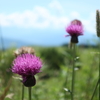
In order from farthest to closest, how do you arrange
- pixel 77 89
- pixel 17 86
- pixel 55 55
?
pixel 55 55
pixel 77 89
pixel 17 86

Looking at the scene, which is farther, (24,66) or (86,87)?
(86,87)

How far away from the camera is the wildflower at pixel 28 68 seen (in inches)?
35.8

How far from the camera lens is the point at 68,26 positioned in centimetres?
140

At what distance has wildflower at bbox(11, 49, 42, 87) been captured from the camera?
908mm

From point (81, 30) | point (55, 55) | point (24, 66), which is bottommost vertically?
point (55, 55)

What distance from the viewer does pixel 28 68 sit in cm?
93

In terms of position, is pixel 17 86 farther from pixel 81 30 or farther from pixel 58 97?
pixel 81 30

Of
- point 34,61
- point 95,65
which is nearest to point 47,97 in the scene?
point 95,65

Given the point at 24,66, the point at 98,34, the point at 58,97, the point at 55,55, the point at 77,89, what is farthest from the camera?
the point at 55,55

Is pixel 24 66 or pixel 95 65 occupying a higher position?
pixel 24 66

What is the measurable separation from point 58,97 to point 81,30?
37.2 inches

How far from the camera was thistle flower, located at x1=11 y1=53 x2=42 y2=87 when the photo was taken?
91cm

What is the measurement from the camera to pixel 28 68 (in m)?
0.93

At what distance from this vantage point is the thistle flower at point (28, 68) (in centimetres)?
91
